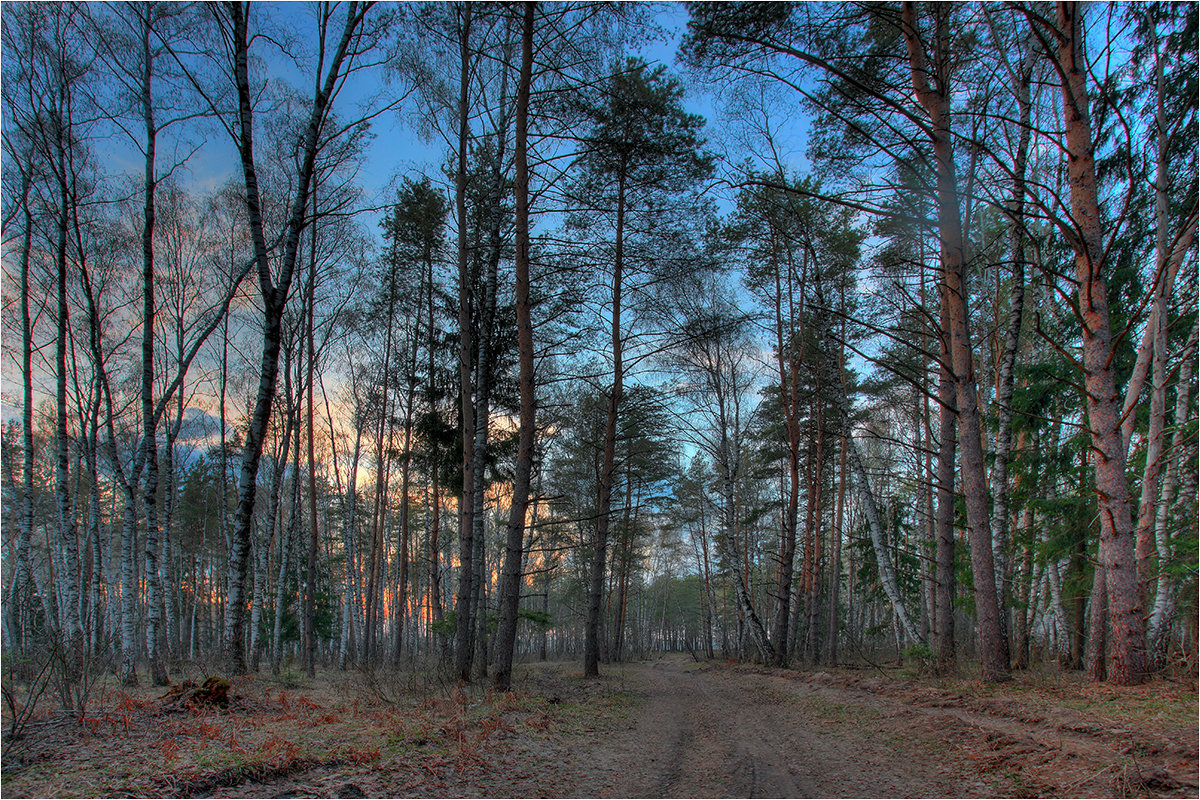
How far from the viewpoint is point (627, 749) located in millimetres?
5164

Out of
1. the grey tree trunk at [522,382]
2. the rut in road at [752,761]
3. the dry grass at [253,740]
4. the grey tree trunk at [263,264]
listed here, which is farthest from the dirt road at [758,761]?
the grey tree trunk at [263,264]

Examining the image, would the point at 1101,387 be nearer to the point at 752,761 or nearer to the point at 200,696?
the point at 752,761

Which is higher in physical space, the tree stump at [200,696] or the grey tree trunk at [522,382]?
the grey tree trunk at [522,382]

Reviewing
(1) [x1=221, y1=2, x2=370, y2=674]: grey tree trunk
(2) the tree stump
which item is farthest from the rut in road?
(1) [x1=221, y1=2, x2=370, y2=674]: grey tree trunk

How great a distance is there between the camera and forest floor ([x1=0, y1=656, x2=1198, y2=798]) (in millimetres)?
3230

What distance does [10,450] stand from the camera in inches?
651

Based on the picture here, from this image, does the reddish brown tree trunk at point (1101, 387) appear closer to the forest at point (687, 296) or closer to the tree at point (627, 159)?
the forest at point (687, 296)

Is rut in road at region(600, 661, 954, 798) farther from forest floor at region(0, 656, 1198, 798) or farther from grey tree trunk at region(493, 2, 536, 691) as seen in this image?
grey tree trunk at region(493, 2, 536, 691)

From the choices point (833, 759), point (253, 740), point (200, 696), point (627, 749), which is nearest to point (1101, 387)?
point (833, 759)

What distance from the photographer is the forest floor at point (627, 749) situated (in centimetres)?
323

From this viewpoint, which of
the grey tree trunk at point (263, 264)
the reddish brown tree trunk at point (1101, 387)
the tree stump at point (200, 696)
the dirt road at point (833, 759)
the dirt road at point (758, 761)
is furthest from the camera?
the grey tree trunk at point (263, 264)

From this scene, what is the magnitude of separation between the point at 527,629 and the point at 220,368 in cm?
3101

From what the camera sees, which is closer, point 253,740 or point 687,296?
point 253,740

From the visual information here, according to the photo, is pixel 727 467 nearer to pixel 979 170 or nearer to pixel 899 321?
pixel 899 321
